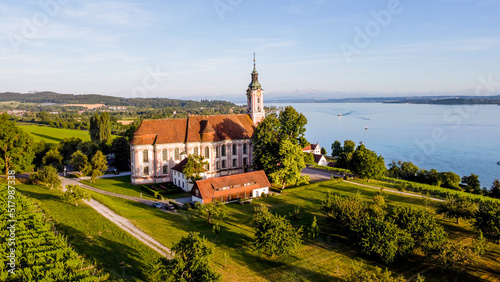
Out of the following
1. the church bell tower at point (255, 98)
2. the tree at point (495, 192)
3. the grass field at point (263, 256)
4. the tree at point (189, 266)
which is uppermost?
the church bell tower at point (255, 98)

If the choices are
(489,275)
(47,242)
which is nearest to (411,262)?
(489,275)

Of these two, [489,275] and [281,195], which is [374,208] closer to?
[489,275]

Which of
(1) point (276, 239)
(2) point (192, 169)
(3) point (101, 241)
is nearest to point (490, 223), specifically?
(1) point (276, 239)

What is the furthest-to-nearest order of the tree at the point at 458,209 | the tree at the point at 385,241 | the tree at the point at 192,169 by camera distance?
the tree at the point at 192,169, the tree at the point at 458,209, the tree at the point at 385,241

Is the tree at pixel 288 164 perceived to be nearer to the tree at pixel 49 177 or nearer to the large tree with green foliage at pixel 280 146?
the large tree with green foliage at pixel 280 146

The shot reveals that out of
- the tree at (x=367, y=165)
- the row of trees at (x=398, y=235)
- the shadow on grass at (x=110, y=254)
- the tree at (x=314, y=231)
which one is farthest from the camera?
the tree at (x=367, y=165)

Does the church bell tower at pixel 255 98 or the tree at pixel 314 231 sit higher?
the church bell tower at pixel 255 98

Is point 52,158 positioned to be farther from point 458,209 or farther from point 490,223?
point 490,223

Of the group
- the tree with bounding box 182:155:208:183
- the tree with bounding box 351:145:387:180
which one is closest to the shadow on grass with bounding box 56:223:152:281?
the tree with bounding box 182:155:208:183

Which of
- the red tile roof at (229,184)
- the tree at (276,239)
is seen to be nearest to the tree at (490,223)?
the tree at (276,239)

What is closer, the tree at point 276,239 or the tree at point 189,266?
the tree at point 189,266
